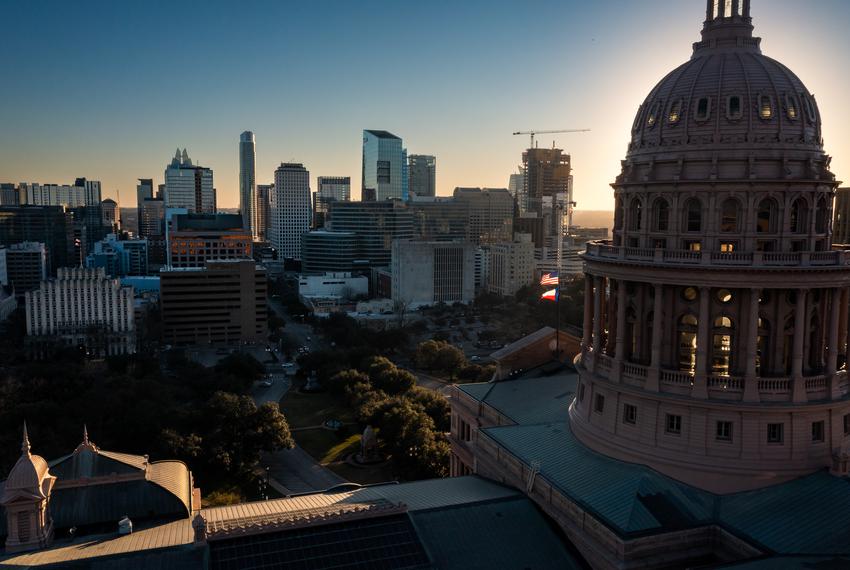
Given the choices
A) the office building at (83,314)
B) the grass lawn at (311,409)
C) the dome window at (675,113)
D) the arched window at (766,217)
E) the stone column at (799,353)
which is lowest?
the grass lawn at (311,409)

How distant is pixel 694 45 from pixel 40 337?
180 metres

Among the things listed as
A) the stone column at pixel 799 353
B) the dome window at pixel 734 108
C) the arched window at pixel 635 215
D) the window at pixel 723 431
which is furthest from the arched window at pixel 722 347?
the dome window at pixel 734 108

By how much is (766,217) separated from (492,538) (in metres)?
26.4

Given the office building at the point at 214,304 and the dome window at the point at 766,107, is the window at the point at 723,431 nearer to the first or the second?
the dome window at the point at 766,107

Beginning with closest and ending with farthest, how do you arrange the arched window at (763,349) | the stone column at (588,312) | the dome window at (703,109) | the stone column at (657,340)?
the arched window at (763,349)
the dome window at (703,109)
the stone column at (657,340)
the stone column at (588,312)

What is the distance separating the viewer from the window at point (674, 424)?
42406 millimetres

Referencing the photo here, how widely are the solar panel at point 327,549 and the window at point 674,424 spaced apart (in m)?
17.5

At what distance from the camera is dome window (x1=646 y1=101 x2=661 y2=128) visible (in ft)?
147

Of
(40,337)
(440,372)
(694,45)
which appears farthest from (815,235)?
(40,337)

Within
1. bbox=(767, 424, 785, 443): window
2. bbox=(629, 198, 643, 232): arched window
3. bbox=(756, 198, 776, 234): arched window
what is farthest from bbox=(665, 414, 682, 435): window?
bbox=(756, 198, 776, 234): arched window

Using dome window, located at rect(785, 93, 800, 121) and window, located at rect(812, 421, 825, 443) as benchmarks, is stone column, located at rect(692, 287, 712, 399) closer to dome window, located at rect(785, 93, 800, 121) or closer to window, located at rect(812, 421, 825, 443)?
window, located at rect(812, 421, 825, 443)

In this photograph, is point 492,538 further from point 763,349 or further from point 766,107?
point 766,107

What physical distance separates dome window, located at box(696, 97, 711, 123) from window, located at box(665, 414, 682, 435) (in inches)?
750

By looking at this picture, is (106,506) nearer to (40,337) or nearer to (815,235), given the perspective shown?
(815,235)
